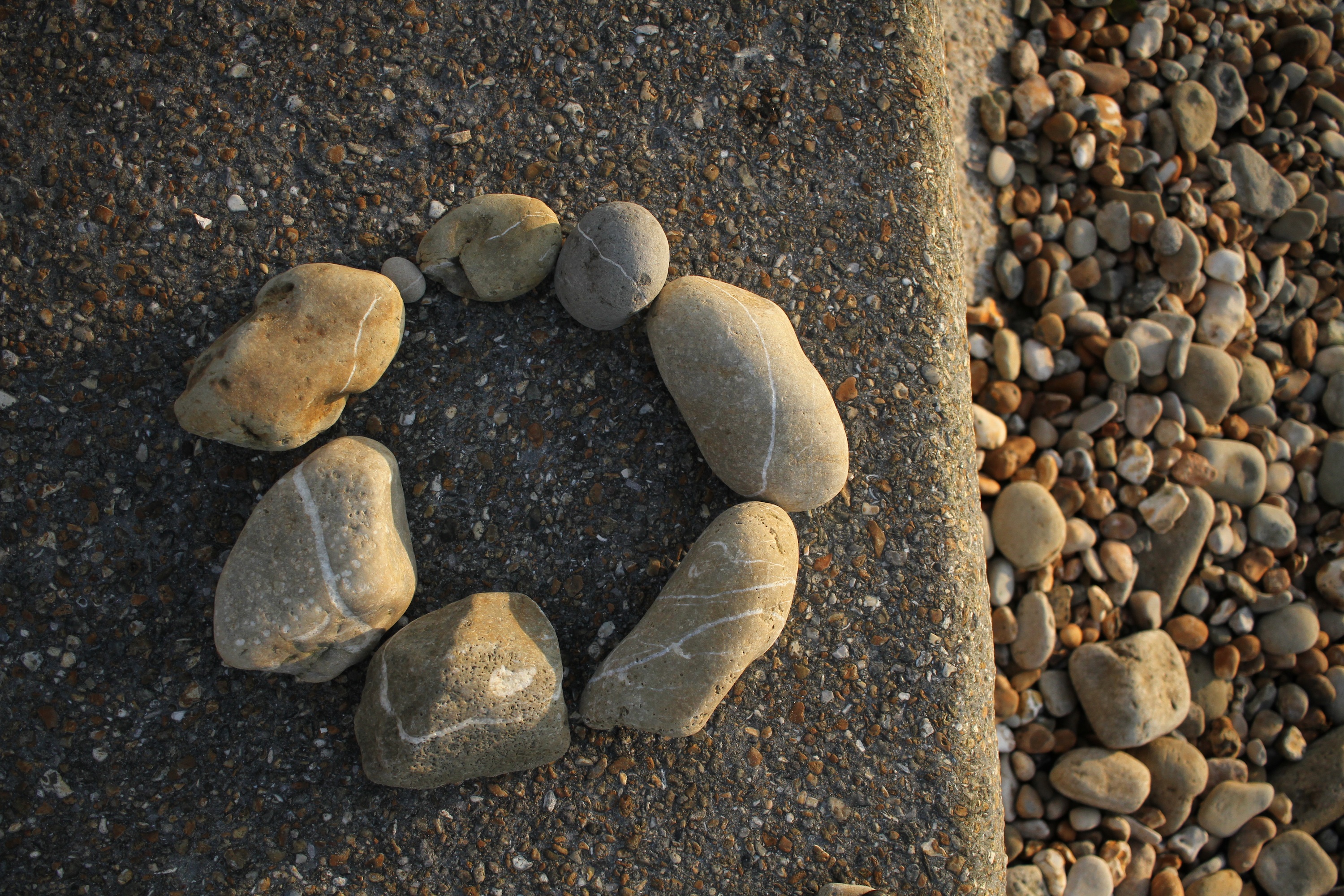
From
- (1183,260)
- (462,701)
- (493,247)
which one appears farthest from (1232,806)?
(493,247)

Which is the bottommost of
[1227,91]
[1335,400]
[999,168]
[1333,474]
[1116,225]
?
[1333,474]

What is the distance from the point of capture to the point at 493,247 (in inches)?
74.2

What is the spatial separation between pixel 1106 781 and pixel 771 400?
1.57m

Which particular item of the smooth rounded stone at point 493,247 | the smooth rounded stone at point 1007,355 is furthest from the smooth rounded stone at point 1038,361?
the smooth rounded stone at point 493,247

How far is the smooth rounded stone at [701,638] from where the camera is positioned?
5.98 ft

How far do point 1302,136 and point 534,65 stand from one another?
9.05 feet

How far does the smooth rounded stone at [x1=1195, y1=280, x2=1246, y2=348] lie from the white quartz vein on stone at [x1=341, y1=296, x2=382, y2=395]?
2558mm

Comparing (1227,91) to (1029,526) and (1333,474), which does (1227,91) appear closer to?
(1333,474)

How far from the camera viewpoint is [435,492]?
1946 mm

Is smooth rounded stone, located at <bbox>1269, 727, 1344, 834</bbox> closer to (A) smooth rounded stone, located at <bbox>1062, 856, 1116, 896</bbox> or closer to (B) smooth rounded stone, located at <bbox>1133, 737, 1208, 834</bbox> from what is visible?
(B) smooth rounded stone, located at <bbox>1133, 737, 1208, 834</bbox>

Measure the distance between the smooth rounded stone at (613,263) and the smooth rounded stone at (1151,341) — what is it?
1.68m

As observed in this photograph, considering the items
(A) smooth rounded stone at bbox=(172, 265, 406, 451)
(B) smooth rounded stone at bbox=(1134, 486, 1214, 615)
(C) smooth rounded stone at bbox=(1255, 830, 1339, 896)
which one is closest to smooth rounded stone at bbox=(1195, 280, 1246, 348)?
(B) smooth rounded stone at bbox=(1134, 486, 1214, 615)

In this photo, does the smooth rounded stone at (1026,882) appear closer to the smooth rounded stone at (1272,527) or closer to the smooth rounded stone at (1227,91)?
the smooth rounded stone at (1272,527)

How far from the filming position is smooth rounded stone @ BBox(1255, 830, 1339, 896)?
2434 millimetres
